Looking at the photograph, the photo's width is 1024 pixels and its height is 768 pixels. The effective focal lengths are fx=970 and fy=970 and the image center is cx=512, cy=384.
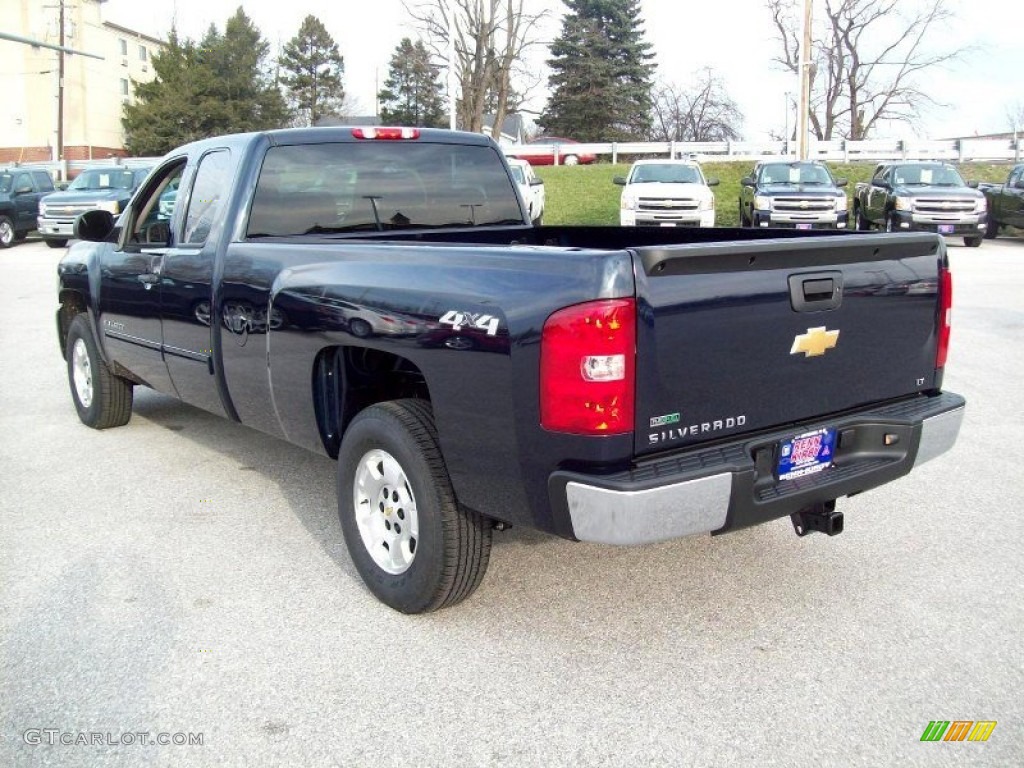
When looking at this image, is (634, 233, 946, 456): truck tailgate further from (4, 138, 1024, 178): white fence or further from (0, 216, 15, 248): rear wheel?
(4, 138, 1024, 178): white fence

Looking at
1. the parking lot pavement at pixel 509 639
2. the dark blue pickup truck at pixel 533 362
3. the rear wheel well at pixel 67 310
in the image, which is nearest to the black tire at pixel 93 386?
the rear wheel well at pixel 67 310

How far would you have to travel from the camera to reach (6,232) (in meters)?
25.2

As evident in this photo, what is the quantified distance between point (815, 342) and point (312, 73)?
252ft

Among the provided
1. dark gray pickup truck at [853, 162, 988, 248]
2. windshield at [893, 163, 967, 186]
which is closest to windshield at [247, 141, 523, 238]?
dark gray pickup truck at [853, 162, 988, 248]

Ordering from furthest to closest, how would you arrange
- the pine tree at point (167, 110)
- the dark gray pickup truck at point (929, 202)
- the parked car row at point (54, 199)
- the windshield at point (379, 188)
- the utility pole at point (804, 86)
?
the pine tree at point (167, 110) < the utility pole at point (804, 86) < the parked car row at point (54, 199) < the dark gray pickup truck at point (929, 202) < the windshield at point (379, 188)

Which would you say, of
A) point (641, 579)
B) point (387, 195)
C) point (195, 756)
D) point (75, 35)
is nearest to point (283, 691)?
point (195, 756)

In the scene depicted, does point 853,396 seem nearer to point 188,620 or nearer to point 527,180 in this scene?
point 188,620

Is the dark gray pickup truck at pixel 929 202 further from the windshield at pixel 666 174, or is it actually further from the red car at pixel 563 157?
the red car at pixel 563 157

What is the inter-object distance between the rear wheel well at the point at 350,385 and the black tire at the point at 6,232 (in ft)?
80.2

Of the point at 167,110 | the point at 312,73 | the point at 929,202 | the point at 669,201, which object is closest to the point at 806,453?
the point at 669,201

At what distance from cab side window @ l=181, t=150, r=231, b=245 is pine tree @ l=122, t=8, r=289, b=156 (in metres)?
51.9

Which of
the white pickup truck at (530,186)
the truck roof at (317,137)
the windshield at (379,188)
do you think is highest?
the white pickup truck at (530,186)

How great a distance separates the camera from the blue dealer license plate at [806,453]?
340cm

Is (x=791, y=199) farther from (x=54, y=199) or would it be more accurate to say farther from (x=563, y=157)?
(x=563, y=157)
